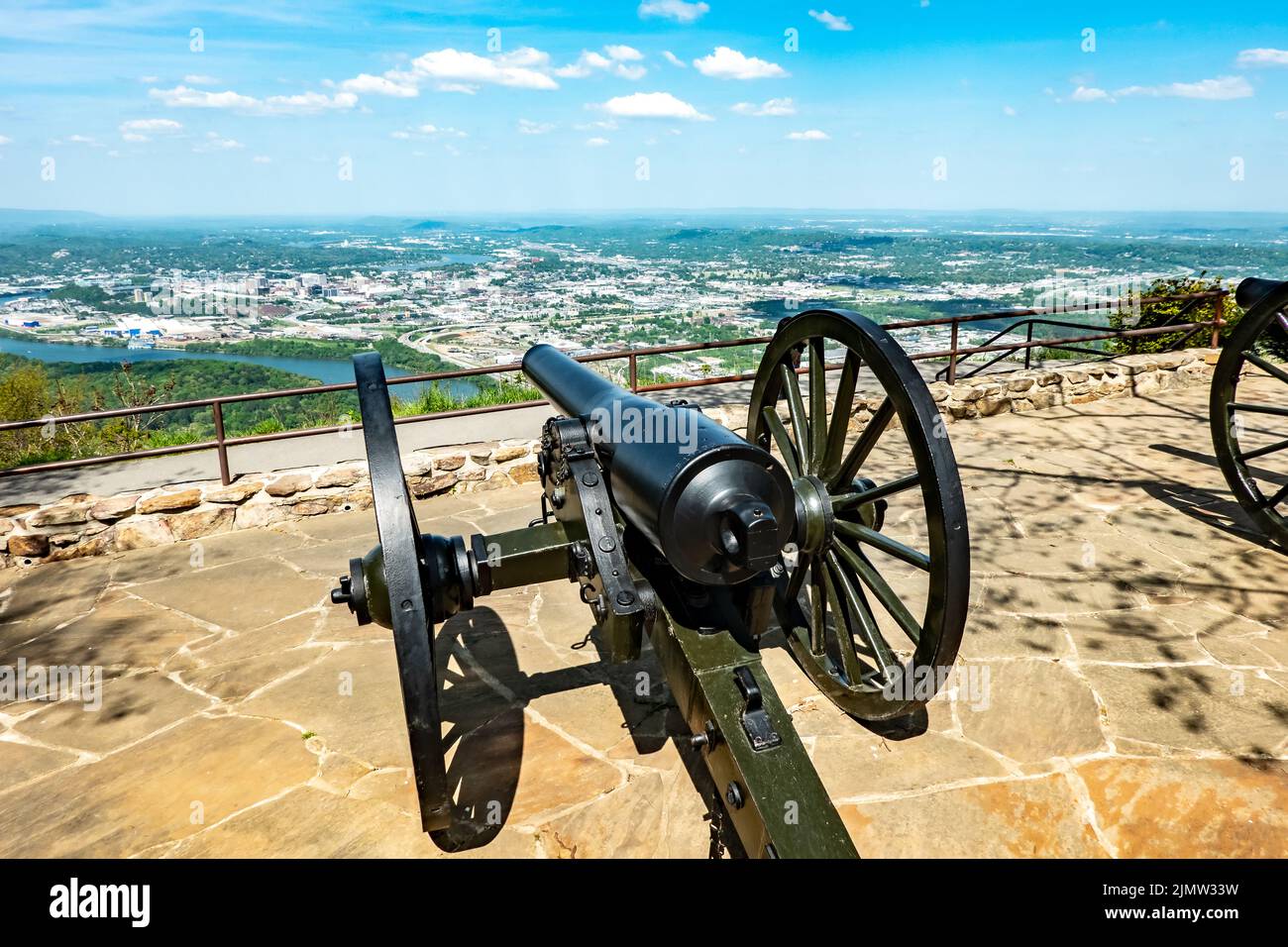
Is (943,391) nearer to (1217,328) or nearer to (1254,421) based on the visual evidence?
(1254,421)

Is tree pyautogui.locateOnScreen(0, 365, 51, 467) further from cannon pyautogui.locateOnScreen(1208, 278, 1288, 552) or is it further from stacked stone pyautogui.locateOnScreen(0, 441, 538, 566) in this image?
cannon pyautogui.locateOnScreen(1208, 278, 1288, 552)

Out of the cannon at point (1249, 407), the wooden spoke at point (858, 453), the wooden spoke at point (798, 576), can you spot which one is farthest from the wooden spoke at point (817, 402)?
the cannon at point (1249, 407)

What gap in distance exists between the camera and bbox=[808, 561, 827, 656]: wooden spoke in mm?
3441

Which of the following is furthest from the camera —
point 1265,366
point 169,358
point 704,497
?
point 169,358

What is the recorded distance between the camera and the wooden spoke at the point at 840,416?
3.10 m

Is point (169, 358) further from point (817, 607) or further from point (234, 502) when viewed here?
point (817, 607)

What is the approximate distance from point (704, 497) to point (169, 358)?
62.7ft

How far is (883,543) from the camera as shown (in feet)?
9.80

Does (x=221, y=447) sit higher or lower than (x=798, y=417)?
lower

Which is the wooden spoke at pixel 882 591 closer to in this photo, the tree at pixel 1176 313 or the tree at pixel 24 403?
the tree at pixel 1176 313

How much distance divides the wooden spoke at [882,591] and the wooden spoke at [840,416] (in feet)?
1.12

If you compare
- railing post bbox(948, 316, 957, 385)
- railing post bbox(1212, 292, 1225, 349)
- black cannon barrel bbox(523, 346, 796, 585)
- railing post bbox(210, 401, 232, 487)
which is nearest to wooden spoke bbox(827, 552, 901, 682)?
black cannon barrel bbox(523, 346, 796, 585)

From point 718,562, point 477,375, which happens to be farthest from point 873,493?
point 477,375

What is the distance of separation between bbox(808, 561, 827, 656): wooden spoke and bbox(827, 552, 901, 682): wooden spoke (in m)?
0.16
